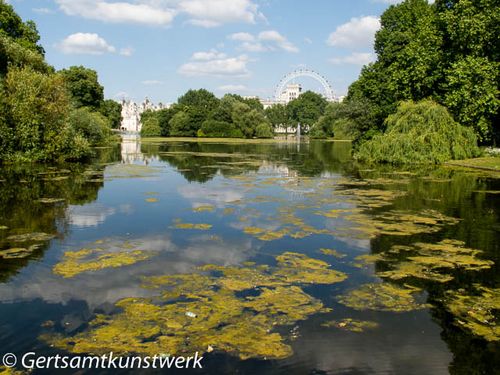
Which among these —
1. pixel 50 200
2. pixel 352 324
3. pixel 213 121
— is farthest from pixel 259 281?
pixel 213 121

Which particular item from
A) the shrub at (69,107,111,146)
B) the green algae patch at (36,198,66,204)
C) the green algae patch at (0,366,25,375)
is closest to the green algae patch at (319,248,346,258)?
the green algae patch at (0,366,25,375)

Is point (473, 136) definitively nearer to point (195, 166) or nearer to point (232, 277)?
point (195, 166)

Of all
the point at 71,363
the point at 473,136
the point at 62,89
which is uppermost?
the point at 62,89

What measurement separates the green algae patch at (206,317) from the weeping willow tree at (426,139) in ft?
95.4

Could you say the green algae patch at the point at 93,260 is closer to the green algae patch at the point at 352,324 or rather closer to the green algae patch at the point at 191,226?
the green algae patch at the point at 191,226

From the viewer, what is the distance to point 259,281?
885 centimetres

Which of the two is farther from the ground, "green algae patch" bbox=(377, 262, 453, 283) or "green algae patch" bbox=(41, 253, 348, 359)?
"green algae patch" bbox=(377, 262, 453, 283)

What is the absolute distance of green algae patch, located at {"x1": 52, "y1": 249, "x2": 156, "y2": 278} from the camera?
370 inches

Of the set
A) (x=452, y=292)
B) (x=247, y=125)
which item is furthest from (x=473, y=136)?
(x=247, y=125)

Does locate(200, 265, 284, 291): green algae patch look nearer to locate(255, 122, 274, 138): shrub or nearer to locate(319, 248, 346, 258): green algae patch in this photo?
locate(319, 248, 346, 258): green algae patch

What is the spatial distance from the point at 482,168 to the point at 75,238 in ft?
94.0

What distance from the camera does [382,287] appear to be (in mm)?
8656

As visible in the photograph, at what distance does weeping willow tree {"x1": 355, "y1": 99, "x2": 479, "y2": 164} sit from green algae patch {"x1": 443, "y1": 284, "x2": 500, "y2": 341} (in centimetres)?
2861

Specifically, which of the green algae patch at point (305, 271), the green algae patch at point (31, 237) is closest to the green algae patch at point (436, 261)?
the green algae patch at point (305, 271)
